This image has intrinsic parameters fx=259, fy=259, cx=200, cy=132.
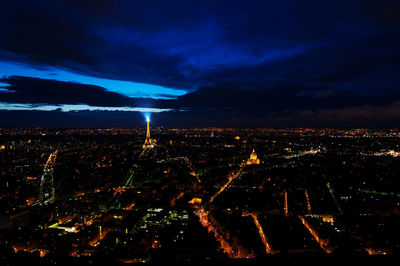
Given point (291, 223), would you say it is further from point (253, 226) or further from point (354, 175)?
point (354, 175)

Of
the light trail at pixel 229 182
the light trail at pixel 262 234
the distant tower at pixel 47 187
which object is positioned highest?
the light trail at pixel 262 234

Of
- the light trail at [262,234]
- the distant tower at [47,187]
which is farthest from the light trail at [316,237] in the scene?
the distant tower at [47,187]

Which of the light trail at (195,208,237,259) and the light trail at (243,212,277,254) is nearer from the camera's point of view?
the light trail at (243,212,277,254)

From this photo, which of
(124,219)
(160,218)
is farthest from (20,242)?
(160,218)

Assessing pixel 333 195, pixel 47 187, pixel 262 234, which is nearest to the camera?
pixel 262 234

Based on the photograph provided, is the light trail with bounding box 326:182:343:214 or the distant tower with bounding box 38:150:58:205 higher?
the light trail with bounding box 326:182:343:214

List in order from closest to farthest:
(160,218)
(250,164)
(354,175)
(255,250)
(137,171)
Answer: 1. (255,250)
2. (160,218)
3. (354,175)
4. (137,171)
5. (250,164)

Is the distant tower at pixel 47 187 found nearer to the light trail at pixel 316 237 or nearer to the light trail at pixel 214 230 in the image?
the light trail at pixel 214 230

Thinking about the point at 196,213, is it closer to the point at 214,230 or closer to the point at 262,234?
the point at 214,230

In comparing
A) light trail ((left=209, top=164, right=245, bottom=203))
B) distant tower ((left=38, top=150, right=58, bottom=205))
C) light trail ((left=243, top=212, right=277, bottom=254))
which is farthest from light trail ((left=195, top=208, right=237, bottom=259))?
distant tower ((left=38, top=150, right=58, bottom=205))

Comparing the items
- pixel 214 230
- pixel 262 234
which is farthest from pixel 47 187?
pixel 262 234

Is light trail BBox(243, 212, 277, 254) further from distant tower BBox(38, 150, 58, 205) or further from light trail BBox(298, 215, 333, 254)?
distant tower BBox(38, 150, 58, 205)
